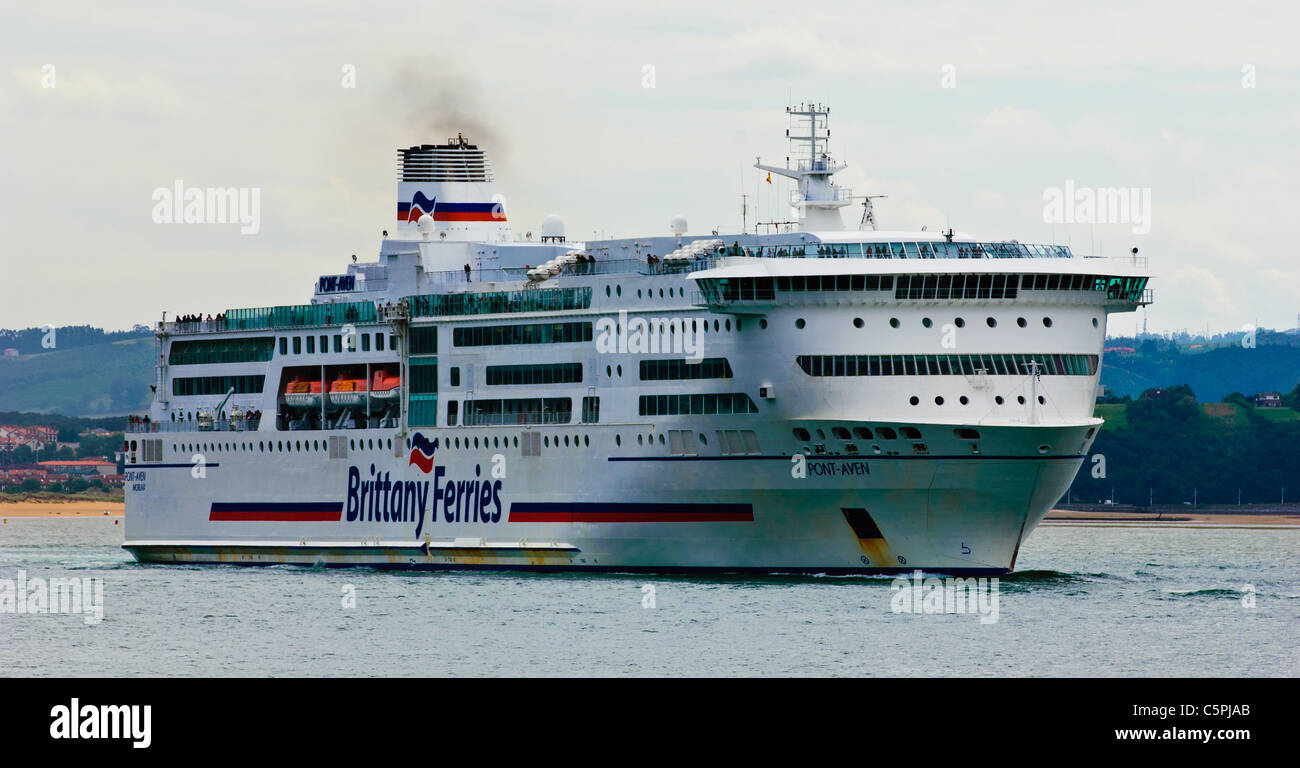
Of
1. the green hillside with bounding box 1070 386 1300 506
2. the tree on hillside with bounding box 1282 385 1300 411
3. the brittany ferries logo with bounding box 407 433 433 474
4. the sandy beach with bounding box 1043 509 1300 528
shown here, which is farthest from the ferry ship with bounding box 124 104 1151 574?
the tree on hillside with bounding box 1282 385 1300 411

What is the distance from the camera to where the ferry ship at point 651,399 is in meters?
51.2

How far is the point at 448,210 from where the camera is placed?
65.1 m

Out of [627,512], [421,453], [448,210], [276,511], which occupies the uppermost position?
[448,210]

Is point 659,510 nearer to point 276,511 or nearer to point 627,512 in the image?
point 627,512

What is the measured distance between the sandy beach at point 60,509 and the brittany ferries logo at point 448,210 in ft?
301

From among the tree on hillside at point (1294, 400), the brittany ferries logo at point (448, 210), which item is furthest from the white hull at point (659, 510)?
the tree on hillside at point (1294, 400)

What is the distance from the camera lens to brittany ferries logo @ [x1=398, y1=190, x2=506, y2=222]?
65062 mm

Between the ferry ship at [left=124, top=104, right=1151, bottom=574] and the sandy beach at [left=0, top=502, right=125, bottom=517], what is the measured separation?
90.1m

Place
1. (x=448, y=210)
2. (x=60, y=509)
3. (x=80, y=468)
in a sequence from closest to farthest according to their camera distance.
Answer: (x=448, y=210) → (x=60, y=509) → (x=80, y=468)

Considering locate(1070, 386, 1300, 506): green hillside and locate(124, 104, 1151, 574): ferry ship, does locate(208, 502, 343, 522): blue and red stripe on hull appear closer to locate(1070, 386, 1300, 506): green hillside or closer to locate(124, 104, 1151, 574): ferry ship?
locate(124, 104, 1151, 574): ferry ship

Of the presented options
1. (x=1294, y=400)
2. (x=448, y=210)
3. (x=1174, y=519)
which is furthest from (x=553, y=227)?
(x=1294, y=400)

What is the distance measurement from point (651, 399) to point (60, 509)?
112958 millimetres

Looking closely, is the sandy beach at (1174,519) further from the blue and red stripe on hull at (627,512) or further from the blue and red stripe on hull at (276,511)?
the blue and red stripe on hull at (627,512)

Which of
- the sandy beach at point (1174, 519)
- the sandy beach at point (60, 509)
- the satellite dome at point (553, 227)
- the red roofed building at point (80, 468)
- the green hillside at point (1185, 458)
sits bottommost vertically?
the sandy beach at point (60, 509)
